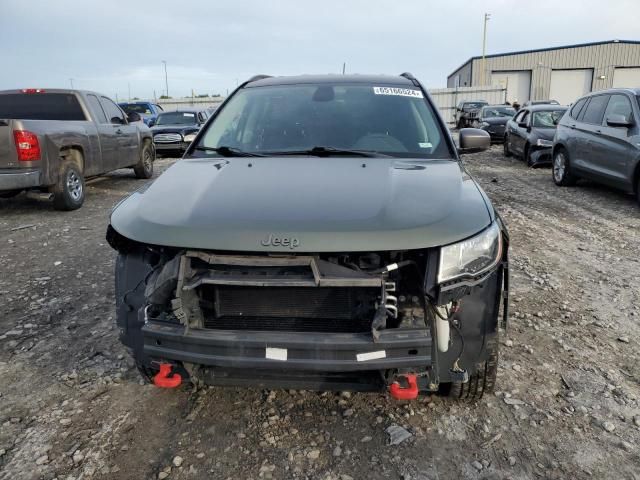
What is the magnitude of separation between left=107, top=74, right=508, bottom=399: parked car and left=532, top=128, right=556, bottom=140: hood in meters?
9.91

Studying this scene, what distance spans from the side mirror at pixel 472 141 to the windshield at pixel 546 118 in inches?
358

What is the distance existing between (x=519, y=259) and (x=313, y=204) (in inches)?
138

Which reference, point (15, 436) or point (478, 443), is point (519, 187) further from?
point (15, 436)

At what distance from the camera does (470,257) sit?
2.11m

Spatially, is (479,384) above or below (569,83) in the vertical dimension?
below

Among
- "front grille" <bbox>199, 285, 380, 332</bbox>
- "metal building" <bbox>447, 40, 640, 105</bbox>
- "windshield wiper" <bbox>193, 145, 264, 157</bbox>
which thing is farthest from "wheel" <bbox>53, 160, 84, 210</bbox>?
"metal building" <bbox>447, 40, 640, 105</bbox>

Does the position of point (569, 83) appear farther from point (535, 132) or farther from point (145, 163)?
point (145, 163)

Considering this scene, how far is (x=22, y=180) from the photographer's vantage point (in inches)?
269

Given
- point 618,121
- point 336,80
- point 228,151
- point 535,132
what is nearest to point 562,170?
point 618,121

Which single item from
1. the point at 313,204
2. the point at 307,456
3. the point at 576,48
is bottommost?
the point at 307,456


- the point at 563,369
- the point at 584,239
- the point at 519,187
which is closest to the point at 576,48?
the point at 519,187

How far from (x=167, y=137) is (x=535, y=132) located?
969 cm

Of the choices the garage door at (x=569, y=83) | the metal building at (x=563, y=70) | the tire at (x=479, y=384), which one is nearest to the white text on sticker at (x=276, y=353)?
the tire at (x=479, y=384)

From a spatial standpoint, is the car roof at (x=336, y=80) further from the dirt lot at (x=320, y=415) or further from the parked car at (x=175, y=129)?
the parked car at (x=175, y=129)
